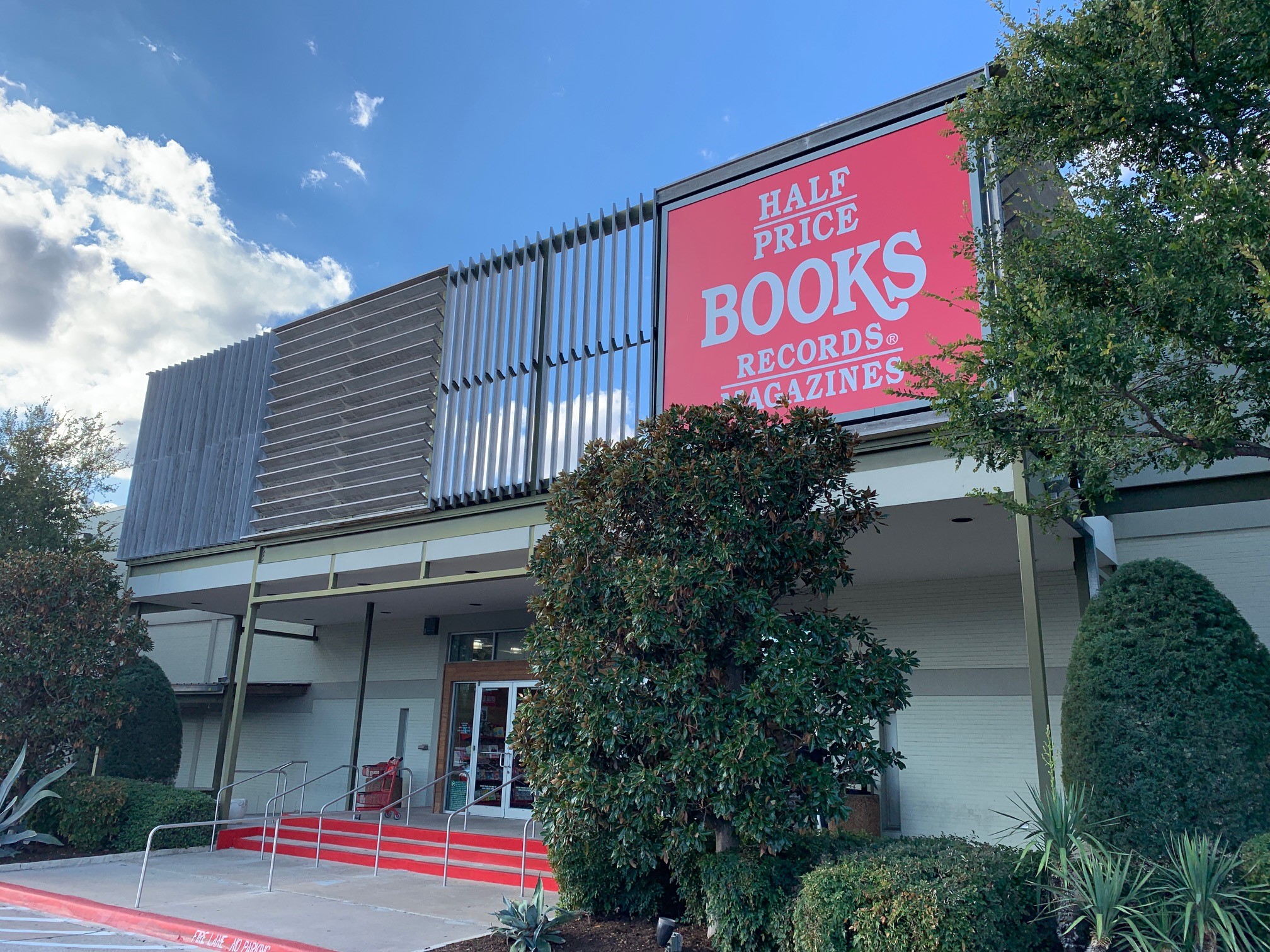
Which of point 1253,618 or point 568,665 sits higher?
point 1253,618

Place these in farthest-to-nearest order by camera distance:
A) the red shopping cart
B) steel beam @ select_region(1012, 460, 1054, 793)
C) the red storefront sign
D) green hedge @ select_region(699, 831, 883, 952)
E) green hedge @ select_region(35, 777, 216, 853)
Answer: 1. the red shopping cart
2. green hedge @ select_region(35, 777, 216, 853)
3. the red storefront sign
4. steel beam @ select_region(1012, 460, 1054, 793)
5. green hedge @ select_region(699, 831, 883, 952)

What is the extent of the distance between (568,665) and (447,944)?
265cm

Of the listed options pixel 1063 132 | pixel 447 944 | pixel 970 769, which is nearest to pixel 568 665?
pixel 447 944

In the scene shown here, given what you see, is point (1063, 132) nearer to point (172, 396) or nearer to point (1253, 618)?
point (1253, 618)

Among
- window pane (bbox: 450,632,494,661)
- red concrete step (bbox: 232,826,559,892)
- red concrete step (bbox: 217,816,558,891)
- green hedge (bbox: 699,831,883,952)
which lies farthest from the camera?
window pane (bbox: 450,632,494,661)

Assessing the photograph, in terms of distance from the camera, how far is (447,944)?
26.5 feet

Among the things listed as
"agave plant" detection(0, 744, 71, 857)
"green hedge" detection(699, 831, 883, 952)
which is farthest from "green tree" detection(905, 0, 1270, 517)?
"agave plant" detection(0, 744, 71, 857)

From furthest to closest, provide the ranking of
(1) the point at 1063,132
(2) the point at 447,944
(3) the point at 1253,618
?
1. (3) the point at 1253,618
2. (2) the point at 447,944
3. (1) the point at 1063,132

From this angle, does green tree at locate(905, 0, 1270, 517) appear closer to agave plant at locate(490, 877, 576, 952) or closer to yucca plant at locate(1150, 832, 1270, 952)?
yucca plant at locate(1150, 832, 1270, 952)

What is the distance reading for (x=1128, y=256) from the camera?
22.2 feet

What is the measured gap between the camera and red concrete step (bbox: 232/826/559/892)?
463 inches

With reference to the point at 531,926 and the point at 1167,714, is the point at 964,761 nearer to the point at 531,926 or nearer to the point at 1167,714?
the point at 1167,714

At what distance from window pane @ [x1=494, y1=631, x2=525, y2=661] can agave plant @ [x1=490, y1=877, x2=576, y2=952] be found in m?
10.6

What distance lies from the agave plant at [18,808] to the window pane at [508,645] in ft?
24.7
